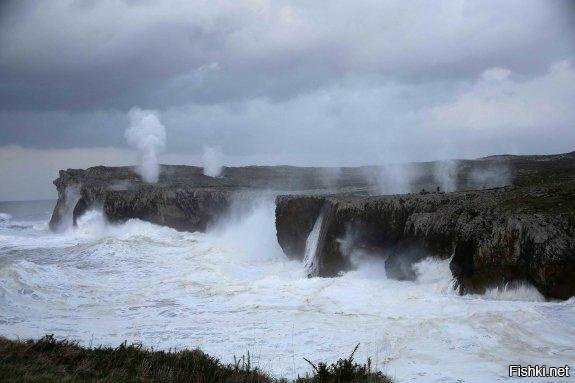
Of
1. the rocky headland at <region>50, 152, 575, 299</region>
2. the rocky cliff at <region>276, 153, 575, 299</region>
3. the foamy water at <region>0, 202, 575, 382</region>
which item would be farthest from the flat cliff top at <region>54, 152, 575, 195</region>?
the foamy water at <region>0, 202, 575, 382</region>

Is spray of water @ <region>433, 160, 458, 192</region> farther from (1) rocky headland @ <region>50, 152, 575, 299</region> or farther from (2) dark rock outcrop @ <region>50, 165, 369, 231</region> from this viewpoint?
(2) dark rock outcrop @ <region>50, 165, 369, 231</region>

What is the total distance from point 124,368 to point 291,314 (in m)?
6.22

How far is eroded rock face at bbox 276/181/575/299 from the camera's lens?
12.0 metres

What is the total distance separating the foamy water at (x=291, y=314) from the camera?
9.29m

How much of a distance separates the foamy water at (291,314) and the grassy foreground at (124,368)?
4.91 feet

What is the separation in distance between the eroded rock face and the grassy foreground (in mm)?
6894

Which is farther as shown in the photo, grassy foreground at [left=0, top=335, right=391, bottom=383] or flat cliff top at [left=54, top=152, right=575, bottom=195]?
flat cliff top at [left=54, top=152, right=575, bottom=195]

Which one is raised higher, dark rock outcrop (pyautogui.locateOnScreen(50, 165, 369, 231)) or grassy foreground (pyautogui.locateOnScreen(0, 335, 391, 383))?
dark rock outcrop (pyautogui.locateOnScreen(50, 165, 369, 231))

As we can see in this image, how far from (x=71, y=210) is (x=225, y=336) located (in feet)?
107

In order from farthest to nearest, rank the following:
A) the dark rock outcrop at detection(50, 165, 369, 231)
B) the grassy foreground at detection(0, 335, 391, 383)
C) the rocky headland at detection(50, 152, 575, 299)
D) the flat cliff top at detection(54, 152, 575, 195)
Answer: the dark rock outcrop at detection(50, 165, 369, 231)
the flat cliff top at detection(54, 152, 575, 195)
the rocky headland at detection(50, 152, 575, 299)
the grassy foreground at detection(0, 335, 391, 383)

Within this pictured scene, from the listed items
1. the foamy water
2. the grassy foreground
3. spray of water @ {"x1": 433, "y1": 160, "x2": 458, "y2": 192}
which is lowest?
the foamy water

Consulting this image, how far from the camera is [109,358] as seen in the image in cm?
775

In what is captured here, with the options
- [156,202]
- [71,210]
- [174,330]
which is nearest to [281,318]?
[174,330]

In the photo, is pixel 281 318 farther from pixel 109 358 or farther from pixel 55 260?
pixel 55 260
